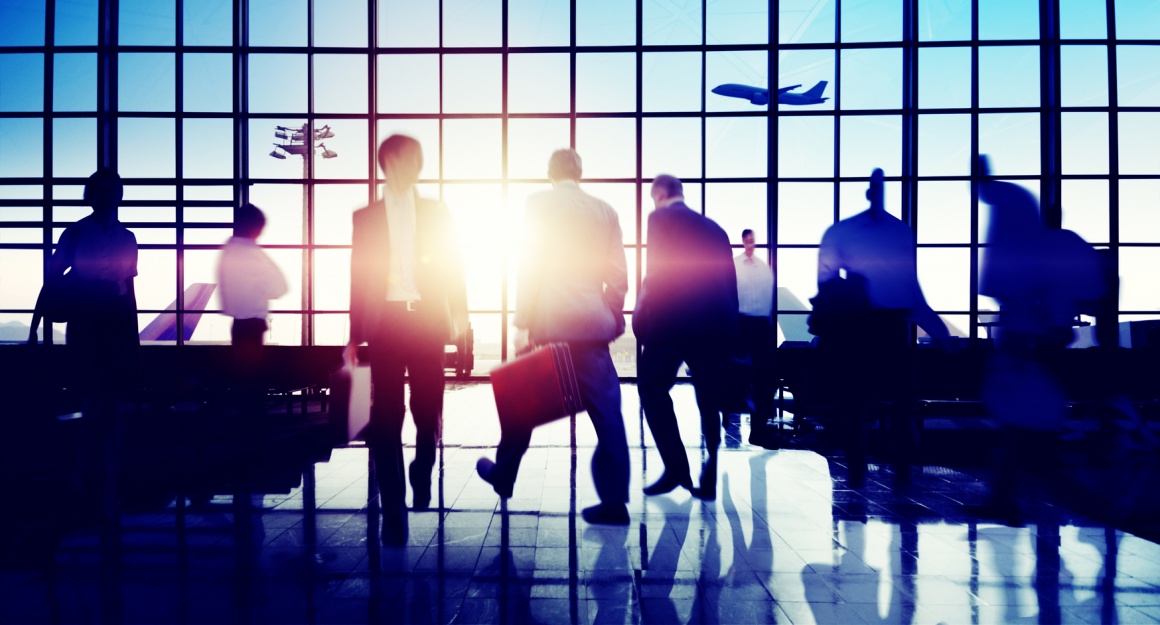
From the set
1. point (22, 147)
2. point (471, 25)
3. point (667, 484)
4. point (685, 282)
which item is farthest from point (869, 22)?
point (22, 147)

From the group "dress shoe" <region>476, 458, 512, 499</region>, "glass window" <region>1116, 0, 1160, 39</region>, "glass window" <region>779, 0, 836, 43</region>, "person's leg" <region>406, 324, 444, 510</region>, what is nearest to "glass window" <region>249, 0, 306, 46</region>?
"glass window" <region>779, 0, 836, 43</region>

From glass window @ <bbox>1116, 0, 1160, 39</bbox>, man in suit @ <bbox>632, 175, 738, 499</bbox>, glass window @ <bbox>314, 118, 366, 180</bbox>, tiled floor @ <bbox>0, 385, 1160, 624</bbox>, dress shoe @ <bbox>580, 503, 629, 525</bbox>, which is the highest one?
glass window @ <bbox>1116, 0, 1160, 39</bbox>

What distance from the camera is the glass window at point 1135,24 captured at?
942cm

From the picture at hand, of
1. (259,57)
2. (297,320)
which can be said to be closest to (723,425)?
(297,320)

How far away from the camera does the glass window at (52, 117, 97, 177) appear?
388 inches

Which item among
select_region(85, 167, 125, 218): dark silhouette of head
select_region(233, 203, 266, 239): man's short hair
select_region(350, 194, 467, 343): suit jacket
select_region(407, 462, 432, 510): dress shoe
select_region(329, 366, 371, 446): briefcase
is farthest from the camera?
select_region(233, 203, 266, 239): man's short hair

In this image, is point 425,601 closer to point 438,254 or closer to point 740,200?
point 438,254

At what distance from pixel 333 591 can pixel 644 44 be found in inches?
348

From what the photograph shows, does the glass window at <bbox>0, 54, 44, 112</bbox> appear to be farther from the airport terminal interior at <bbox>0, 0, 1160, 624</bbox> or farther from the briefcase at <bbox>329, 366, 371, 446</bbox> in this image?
the briefcase at <bbox>329, 366, 371, 446</bbox>

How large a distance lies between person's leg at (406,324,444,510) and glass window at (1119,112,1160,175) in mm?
10599

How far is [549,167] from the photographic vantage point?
3.09m

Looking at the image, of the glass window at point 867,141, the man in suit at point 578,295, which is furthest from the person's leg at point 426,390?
the glass window at point 867,141

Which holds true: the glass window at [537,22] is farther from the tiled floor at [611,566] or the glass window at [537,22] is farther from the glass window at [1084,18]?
the tiled floor at [611,566]

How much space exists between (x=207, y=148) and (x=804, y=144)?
8.48m
